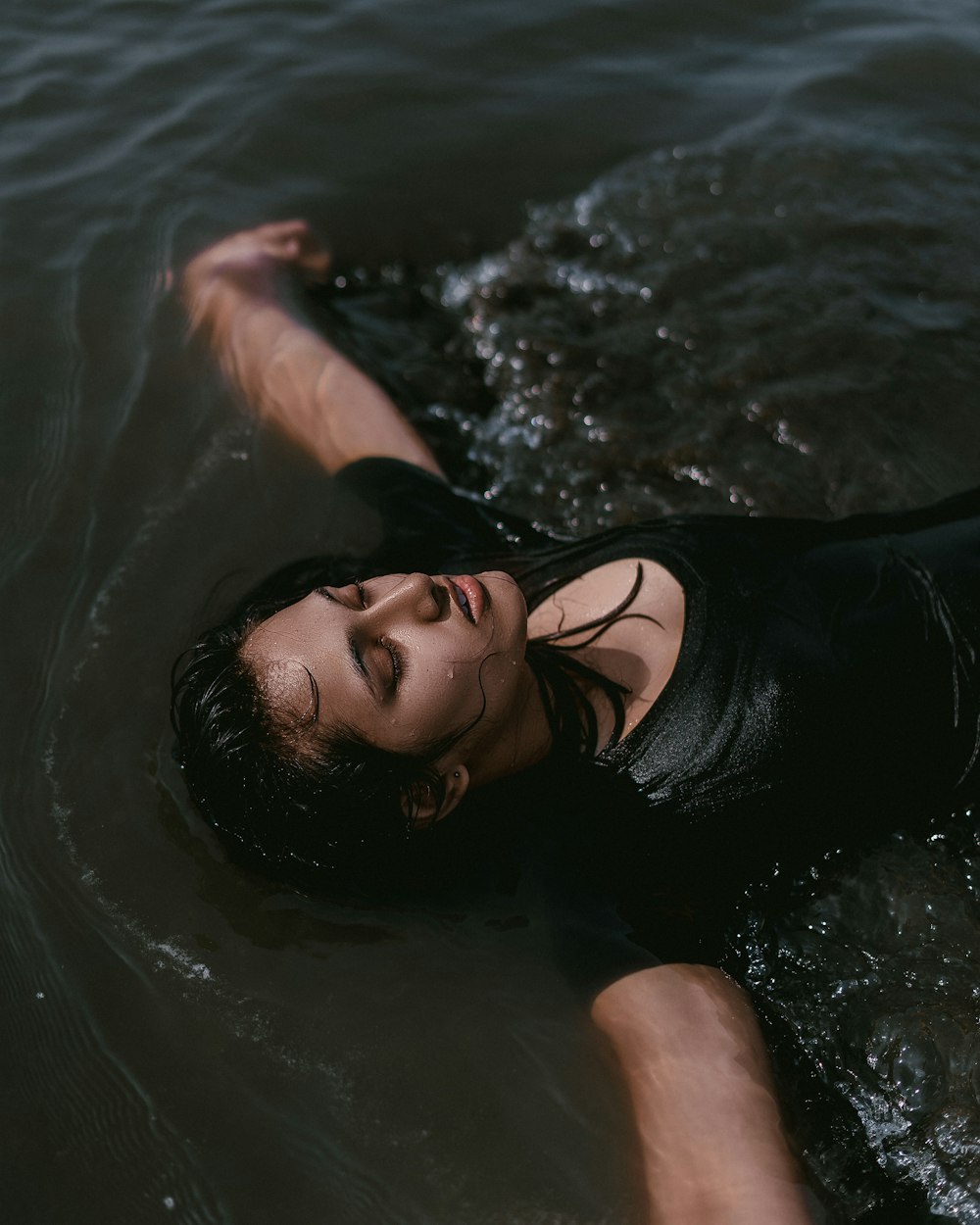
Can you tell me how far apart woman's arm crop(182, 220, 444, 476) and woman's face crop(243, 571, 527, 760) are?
1100mm

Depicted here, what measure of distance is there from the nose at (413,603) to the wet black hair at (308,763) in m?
0.28

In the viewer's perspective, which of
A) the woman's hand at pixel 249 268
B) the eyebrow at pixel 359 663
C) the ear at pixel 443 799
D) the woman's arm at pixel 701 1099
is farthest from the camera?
the woman's hand at pixel 249 268

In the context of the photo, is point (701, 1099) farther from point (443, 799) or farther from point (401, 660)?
point (401, 660)

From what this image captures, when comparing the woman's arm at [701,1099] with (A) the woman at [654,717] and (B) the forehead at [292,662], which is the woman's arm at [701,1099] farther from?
(B) the forehead at [292,662]

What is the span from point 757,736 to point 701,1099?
34.2 inches

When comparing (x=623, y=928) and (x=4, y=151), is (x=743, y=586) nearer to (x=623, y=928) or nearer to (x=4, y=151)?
(x=623, y=928)

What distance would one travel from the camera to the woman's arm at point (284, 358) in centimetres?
386

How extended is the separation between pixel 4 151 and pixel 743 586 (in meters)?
4.19

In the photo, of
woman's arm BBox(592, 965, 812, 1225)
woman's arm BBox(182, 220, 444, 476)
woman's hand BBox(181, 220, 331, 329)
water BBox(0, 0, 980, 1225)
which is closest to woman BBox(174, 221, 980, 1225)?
woman's arm BBox(592, 965, 812, 1225)

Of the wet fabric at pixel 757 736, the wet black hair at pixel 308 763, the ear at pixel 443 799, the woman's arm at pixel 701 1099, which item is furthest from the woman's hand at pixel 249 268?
the woman's arm at pixel 701 1099

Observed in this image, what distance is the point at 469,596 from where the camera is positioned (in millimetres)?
2736

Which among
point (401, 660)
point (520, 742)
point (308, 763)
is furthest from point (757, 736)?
point (308, 763)

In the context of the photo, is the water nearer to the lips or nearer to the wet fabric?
the wet fabric

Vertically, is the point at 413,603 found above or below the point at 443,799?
above
